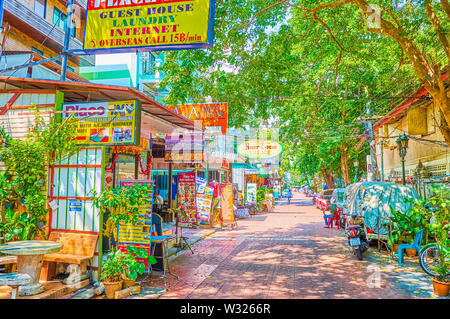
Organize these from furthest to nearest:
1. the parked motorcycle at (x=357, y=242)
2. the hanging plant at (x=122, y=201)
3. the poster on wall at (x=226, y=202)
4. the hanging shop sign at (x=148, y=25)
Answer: the poster on wall at (x=226, y=202) → the parked motorcycle at (x=357, y=242) → the hanging plant at (x=122, y=201) → the hanging shop sign at (x=148, y=25)

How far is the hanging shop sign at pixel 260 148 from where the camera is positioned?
60.6 ft

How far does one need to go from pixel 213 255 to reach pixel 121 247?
11.1 ft

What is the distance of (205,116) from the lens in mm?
13148

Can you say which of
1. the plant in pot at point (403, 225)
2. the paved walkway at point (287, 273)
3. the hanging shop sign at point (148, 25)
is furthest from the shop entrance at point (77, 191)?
the plant in pot at point (403, 225)

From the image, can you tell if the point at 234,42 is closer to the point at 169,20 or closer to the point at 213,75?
the point at 213,75

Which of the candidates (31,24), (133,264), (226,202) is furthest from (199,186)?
(31,24)

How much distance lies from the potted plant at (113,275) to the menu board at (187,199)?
720cm

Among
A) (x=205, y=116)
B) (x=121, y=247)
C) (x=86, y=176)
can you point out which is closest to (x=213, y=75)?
(x=205, y=116)

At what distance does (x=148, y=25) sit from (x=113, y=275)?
4.67 metres

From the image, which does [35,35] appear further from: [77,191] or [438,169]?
[438,169]

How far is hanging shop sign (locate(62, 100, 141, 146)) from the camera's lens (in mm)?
6375

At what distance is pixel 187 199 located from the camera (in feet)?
43.4

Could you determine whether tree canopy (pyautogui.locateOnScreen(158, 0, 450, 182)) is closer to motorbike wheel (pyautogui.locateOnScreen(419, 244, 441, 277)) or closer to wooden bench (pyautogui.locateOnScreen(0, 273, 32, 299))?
motorbike wheel (pyautogui.locateOnScreen(419, 244, 441, 277))

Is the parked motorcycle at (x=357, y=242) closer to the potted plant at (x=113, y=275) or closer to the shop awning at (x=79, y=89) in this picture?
the potted plant at (x=113, y=275)
